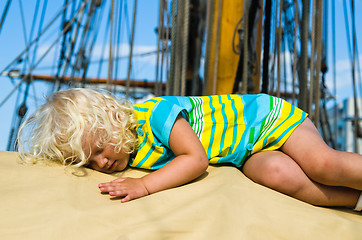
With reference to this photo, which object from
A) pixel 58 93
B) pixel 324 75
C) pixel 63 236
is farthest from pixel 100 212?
pixel 324 75

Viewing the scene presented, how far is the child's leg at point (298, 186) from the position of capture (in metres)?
1.05

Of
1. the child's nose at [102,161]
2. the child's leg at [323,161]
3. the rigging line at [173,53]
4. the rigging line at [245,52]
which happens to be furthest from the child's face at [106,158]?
the rigging line at [173,53]

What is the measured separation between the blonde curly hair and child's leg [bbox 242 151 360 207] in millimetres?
435

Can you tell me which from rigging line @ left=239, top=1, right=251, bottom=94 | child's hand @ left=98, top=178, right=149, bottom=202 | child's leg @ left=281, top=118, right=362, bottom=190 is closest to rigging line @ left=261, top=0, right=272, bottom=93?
rigging line @ left=239, top=1, right=251, bottom=94

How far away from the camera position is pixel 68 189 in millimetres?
896

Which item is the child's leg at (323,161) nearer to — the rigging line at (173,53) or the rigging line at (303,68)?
the rigging line at (303,68)

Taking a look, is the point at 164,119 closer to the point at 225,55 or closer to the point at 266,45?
the point at 266,45

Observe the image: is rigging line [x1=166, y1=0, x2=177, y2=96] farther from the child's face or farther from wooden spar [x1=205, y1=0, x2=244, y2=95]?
the child's face

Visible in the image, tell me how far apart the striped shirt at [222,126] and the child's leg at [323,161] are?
0.17 ft

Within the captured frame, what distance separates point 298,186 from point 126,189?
1.67ft

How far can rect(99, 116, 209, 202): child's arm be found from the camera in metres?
0.93

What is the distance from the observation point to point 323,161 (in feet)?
3.46

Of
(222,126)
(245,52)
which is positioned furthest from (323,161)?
(245,52)

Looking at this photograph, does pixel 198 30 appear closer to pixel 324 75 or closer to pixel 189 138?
pixel 324 75
